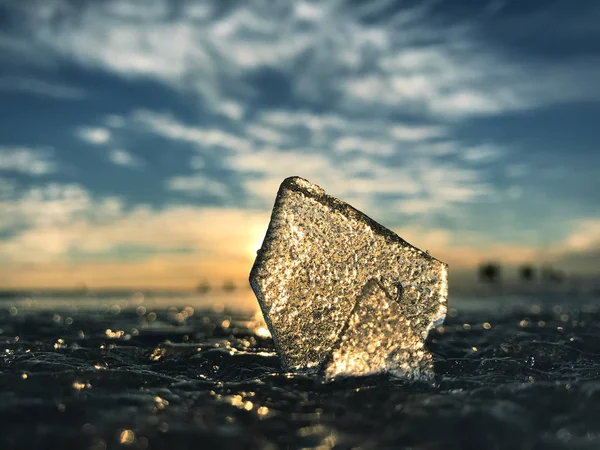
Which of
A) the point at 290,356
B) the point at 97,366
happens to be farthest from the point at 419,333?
the point at 97,366

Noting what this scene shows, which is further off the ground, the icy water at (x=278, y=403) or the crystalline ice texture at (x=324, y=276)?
the crystalline ice texture at (x=324, y=276)

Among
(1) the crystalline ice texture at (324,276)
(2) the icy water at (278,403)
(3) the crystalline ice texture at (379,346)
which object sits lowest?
(2) the icy water at (278,403)

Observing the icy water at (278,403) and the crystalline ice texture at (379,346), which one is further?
the crystalline ice texture at (379,346)

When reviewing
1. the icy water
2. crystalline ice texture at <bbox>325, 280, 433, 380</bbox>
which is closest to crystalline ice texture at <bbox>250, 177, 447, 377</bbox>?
crystalline ice texture at <bbox>325, 280, 433, 380</bbox>

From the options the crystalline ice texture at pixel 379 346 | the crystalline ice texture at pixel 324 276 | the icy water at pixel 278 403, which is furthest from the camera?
the crystalline ice texture at pixel 324 276

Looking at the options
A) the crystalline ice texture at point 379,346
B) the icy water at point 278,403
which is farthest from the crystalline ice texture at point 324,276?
the icy water at point 278,403

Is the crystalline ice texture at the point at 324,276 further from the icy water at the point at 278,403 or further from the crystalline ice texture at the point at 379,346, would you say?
the icy water at the point at 278,403

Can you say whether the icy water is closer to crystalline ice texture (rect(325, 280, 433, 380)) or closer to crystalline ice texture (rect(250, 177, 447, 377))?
crystalline ice texture (rect(325, 280, 433, 380))

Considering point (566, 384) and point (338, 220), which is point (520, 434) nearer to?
point (566, 384)

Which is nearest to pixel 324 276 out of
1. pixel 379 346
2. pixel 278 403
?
pixel 379 346

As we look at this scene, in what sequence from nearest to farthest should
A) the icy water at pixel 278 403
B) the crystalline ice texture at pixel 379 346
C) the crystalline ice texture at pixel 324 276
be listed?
the icy water at pixel 278 403 < the crystalline ice texture at pixel 379 346 < the crystalline ice texture at pixel 324 276
